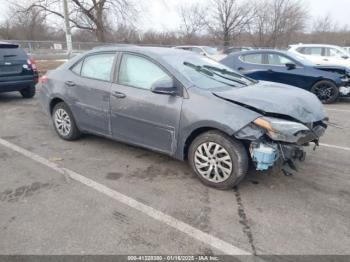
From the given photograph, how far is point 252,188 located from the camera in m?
3.69

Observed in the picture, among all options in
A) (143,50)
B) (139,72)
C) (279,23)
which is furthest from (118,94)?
(279,23)

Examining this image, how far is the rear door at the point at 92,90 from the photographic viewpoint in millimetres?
4531

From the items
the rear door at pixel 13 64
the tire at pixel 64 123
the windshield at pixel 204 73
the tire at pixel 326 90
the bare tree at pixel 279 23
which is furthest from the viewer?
the bare tree at pixel 279 23

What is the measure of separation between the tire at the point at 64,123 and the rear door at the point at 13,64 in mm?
3507

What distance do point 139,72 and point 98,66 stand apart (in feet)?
2.82

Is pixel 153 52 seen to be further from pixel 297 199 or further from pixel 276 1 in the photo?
pixel 276 1

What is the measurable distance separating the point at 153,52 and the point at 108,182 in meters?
1.79

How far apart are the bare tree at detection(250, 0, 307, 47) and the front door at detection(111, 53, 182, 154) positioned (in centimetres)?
3934

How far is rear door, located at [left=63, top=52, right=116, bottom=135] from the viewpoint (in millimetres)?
4531

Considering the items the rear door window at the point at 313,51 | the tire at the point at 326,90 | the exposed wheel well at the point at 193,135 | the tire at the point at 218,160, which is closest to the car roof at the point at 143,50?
the exposed wheel well at the point at 193,135

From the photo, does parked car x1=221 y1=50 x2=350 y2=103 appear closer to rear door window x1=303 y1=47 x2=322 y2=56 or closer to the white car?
the white car

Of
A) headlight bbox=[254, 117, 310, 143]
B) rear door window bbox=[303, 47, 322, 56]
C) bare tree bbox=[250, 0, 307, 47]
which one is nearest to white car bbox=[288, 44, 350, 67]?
rear door window bbox=[303, 47, 322, 56]

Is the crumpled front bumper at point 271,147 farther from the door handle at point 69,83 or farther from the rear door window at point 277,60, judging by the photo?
the rear door window at point 277,60

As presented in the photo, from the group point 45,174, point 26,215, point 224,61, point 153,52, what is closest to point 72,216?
point 26,215
